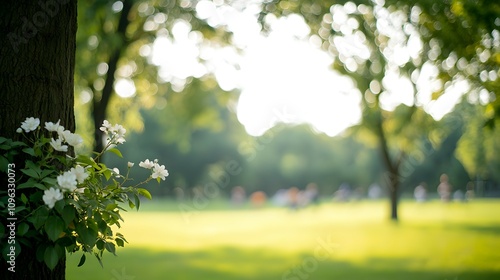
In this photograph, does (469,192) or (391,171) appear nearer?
(391,171)

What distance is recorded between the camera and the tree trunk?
3.37 m

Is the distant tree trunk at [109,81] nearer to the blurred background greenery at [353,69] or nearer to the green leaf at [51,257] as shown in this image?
the blurred background greenery at [353,69]

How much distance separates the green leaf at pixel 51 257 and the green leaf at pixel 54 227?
0.54 feet

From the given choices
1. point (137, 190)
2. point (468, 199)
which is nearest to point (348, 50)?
point (137, 190)

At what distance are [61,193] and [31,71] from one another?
1064 mm

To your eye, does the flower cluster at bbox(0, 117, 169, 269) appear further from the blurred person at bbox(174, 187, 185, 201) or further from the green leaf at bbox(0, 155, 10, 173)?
the blurred person at bbox(174, 187, 185, 201)

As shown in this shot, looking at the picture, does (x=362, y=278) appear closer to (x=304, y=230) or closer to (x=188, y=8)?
(x=188, y=8)

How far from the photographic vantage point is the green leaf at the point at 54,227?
114 inches

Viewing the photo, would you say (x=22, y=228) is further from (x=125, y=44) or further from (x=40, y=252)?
(x=125, y=44)

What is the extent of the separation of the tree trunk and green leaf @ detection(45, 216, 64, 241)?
1.39 feet

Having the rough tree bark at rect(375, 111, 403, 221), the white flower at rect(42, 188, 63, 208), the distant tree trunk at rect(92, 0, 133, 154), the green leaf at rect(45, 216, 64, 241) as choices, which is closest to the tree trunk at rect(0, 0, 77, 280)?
the green leaf at rect(45, 216, 64, 241)

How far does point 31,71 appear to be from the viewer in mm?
3438

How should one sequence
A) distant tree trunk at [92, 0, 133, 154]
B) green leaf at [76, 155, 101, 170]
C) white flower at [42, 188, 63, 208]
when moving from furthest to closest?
distant tree trunk at [92, 0, 133, 154] < green leaf at [76, 155, 101, 170] < white flower at [42, 188, 63, 208]

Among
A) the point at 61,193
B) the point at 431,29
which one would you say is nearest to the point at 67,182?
the point at 61,193
